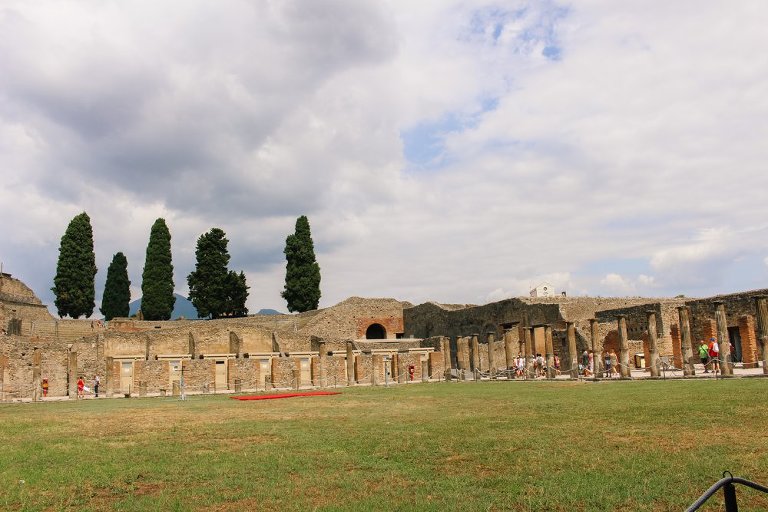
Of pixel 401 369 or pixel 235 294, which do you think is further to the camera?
pixel 235 294

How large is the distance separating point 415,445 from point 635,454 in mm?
3211

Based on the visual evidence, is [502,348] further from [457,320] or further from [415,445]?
[415,445]

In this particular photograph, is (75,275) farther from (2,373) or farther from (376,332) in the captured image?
(376,332)

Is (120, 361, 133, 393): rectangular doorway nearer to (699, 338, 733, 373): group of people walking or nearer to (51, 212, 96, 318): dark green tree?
(51, 212, 96, 318): dark green tree

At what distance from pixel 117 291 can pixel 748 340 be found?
5212 cm

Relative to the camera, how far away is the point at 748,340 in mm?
31203

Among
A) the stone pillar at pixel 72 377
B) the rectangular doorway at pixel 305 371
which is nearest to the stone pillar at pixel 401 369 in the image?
the rectangular doorway at pixel 305 371

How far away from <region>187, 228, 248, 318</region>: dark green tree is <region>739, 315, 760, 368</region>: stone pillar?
43.4m

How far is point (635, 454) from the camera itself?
8.21 meters

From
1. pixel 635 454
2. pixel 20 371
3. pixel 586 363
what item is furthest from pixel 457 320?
pixel 635 454

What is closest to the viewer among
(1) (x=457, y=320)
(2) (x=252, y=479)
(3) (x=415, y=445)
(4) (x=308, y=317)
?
(2) (x=252, y=479)

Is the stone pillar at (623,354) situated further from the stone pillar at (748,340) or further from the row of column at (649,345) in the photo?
the stone pillar at (748,340)

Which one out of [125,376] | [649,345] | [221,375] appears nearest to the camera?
[649,345]

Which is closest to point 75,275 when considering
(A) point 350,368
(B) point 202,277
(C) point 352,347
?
(B) point 202,277
